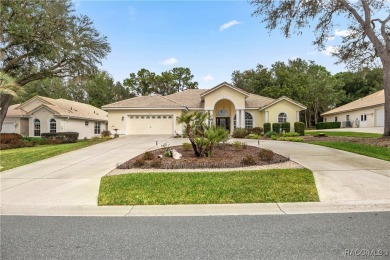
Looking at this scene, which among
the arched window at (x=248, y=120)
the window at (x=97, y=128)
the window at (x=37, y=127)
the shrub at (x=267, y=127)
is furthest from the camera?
the window at (x=97, y=128)

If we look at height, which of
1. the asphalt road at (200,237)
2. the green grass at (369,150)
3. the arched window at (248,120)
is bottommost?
the asphalt road at (200,237)

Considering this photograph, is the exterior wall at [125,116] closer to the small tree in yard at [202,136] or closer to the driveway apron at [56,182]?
the driveway apron at [56,182]

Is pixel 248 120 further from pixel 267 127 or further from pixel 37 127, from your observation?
pixel 37 127

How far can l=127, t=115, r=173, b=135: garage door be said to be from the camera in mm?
26281

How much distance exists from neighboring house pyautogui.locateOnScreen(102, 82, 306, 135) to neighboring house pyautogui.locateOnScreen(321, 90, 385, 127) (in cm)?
945

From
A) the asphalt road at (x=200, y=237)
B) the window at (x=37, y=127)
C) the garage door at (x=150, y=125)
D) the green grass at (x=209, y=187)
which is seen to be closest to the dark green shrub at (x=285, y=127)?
the garage door at (x=150, y=125)

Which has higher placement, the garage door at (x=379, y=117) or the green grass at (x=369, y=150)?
the garage door at (x=379, y=117)

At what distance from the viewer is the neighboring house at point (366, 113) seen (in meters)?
29.5

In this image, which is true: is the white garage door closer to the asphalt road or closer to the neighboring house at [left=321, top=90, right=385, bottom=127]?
the asphalt road

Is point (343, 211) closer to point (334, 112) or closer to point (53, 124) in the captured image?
point (53, 124)

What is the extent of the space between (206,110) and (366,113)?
20351 millimetres

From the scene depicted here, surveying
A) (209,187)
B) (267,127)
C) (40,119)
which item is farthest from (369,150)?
(40,119)

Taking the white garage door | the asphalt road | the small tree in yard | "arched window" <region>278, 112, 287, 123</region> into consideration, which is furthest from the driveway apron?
the white garage door

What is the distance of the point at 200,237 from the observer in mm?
4137
